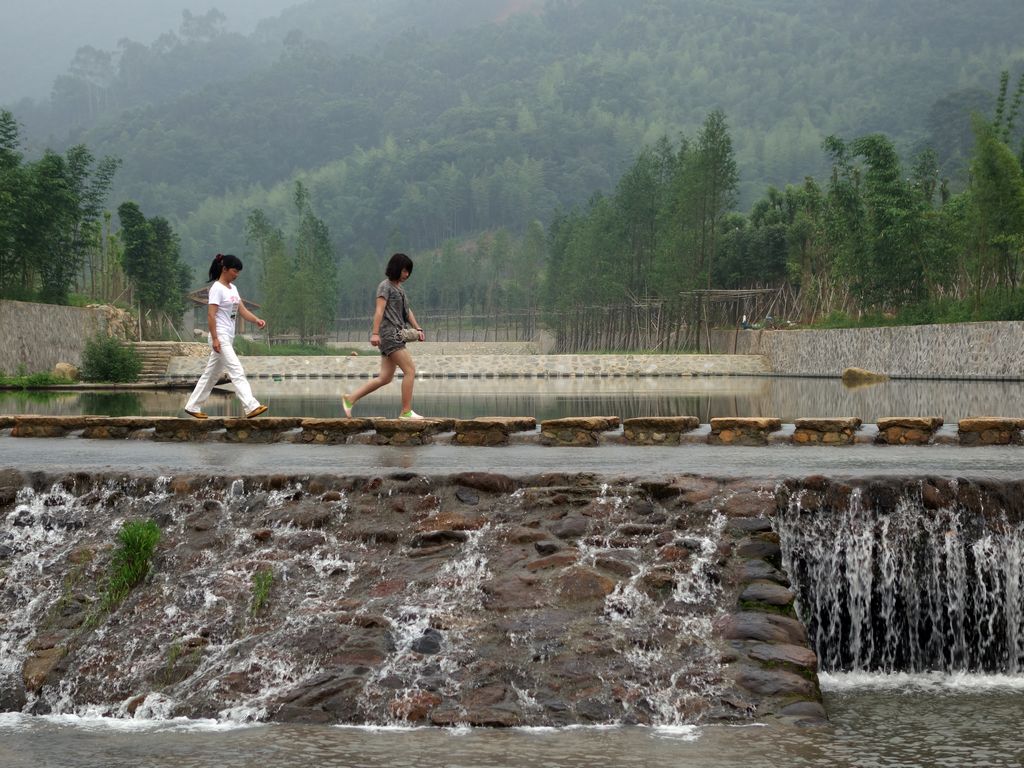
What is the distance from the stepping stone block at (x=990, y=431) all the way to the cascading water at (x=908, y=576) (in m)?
3.66

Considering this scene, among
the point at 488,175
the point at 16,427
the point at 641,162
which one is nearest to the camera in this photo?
the point at 16,427

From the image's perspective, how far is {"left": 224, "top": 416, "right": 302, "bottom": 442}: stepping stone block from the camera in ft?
39.9

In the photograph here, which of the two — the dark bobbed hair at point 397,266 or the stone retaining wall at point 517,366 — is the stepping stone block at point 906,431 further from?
the stone retaining wall at point 517,366

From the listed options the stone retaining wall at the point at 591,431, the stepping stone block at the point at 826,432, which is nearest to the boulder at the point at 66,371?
the stone retaining wall at the point at 591,431

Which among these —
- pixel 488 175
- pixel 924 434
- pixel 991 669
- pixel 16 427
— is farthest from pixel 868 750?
pixel 488 175

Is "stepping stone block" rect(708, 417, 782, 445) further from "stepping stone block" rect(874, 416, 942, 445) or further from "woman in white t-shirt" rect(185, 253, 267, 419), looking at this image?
"woman in white t-shirt" rect(185, 253, 267, 419)

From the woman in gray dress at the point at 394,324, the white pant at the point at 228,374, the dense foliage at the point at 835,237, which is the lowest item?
the white pant at the point at 228,374

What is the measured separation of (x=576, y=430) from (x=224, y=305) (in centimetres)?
457

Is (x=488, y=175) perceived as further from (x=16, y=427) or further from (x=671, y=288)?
(x=16, y=427)

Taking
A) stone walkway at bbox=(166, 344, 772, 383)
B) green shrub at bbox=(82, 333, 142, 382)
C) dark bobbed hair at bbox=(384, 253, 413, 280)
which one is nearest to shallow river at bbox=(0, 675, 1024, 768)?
dark bobbed hair at bbox=(384, 253, 413, 280)

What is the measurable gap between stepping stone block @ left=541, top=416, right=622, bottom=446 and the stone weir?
3.20 m

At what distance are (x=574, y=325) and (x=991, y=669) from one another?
93.0m

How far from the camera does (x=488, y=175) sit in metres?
199

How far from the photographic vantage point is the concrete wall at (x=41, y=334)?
42.6 m
